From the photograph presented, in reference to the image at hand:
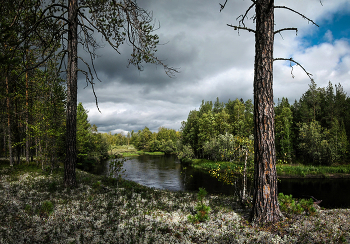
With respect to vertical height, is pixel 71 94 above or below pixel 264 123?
above

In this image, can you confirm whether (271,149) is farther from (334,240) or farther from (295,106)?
(295,106)

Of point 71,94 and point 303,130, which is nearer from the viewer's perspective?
point 71,94

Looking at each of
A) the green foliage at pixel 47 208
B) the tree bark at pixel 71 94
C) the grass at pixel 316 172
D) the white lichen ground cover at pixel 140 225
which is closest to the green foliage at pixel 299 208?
the white lichen ground cover at pixel 140 225

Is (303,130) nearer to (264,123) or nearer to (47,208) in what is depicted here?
(264,123)

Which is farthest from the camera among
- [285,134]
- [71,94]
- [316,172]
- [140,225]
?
[285,134]

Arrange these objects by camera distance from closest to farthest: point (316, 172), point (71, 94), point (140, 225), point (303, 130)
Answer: point (140, 225) → point (71, 94) → point (316, 172) → point (303, 130)

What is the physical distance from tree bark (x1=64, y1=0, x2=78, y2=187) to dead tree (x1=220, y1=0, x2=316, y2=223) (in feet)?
24.1

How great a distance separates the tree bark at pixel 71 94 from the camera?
27.3 feet

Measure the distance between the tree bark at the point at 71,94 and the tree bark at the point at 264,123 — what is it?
744 cm

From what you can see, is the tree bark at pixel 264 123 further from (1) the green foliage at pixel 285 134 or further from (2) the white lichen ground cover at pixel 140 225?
(1) the green foliage at pixel 285 134

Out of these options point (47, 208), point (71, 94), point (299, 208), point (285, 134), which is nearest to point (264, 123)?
point (299, 208)

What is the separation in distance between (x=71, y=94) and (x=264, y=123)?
308 inches

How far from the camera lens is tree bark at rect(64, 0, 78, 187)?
8312mm

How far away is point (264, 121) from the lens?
206 inches
